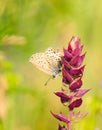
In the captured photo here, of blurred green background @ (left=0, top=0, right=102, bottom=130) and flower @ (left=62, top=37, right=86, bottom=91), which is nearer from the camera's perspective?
flower @ (left=62, top=37, right=86, bottom=91)

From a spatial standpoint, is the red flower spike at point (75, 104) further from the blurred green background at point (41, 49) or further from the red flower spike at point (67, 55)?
the blurred green background at point (41, 49)

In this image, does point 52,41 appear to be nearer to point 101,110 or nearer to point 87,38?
point 87,38

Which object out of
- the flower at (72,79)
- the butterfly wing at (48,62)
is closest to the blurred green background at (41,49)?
the butterfly wing at (48,62)

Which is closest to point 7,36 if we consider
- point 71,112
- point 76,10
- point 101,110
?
point 101,110

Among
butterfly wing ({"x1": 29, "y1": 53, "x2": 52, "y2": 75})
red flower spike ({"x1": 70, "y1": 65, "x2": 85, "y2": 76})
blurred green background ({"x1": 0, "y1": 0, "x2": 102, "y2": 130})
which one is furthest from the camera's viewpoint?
blurred green background ({"x1": 0, "y1": 0, "x2": 102, "y2": 130})

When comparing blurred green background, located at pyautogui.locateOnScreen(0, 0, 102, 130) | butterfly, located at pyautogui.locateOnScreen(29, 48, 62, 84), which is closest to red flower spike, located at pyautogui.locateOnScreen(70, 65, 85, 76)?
butterfly, located at pyautogui.locateOnScreen(29, 48, 62, 84)

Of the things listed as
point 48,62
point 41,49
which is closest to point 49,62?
point 48,62

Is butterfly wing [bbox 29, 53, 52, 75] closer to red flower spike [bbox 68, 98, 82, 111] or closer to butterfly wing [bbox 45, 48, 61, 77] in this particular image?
butterfly wing [bbox 45, 48, 61, 77]

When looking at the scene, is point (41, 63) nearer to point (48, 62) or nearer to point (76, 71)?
point (48, 62)
